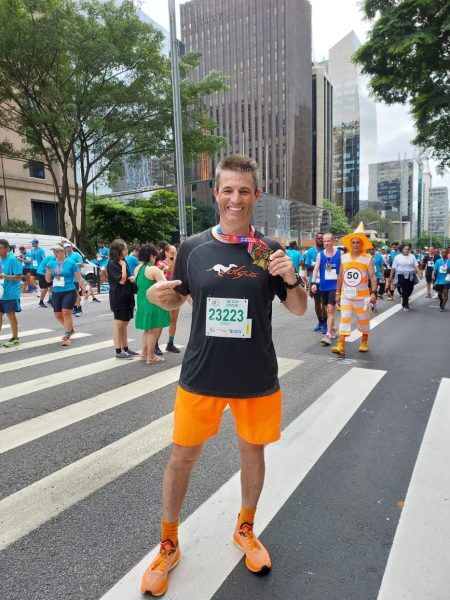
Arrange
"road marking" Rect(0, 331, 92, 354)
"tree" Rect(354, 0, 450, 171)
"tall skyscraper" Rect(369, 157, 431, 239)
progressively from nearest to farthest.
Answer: "road marking" Rect(0, 331, 92, 354), "tree" Rect(354, 0, 450, 171), "tall skyscraper" Rect(369, 157, 431, 239)

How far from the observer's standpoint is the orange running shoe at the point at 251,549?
2229mm

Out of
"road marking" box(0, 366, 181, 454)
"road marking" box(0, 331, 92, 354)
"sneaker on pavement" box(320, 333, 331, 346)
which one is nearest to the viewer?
"road marking" box(0, 366, 181, 454)

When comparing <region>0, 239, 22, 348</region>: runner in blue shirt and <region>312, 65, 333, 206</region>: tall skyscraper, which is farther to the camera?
<region>312, 65, 333, 206</region>: tall skyscraper

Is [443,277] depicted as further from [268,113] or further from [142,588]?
[268,113]

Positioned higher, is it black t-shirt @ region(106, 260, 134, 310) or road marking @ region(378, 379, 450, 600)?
black t-shirt @ region(106, 260, 134, 310)

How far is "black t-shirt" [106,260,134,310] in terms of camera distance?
6703mm

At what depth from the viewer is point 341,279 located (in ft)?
23.9

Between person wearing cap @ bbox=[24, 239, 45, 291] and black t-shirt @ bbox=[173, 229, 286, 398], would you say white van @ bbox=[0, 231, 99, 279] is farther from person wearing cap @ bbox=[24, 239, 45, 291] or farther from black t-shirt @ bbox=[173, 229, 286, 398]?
black t-shirt @ bbox=[173, 229, 286, 398]

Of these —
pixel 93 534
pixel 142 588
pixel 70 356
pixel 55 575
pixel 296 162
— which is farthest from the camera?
pixel 296 162

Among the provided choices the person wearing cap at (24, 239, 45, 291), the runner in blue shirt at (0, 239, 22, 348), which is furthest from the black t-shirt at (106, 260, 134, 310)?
the person wearing cap at (24, 239, 45, 291)

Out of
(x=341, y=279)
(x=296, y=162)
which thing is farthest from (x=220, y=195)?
(x=296, y=162)

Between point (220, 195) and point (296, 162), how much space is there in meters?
105

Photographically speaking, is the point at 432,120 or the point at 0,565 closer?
the point at 0,565

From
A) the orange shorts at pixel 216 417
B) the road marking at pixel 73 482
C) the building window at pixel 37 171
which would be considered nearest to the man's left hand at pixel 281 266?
the orange shorts at pixel 216 417
